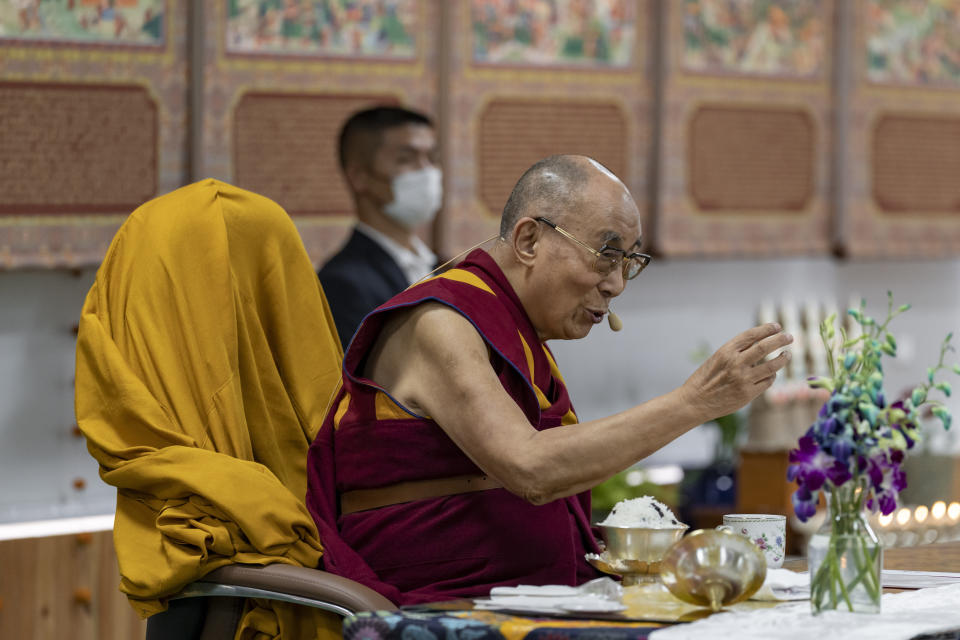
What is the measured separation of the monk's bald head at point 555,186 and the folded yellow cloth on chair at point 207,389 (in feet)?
1.89

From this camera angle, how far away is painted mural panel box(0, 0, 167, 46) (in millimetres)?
4094

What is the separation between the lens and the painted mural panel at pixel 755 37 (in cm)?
542

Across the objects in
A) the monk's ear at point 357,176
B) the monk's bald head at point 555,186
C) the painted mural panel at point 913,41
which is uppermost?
the painted mural panel at point 913,41

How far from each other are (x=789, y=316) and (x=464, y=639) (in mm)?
4116

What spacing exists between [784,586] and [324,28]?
2888 millimetres

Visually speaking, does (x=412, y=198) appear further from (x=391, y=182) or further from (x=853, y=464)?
(x=853, y=464)

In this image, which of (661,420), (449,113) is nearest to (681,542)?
(661,420)

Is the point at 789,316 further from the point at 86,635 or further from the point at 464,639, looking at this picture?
the point at 464,639

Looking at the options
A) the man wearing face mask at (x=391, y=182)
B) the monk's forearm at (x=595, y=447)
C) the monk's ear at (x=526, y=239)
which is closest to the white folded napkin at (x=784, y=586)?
the monk's forearm at (x=595, y=447)

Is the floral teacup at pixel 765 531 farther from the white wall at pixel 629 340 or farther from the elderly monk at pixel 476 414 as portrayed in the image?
the white wall at pixel 629 340

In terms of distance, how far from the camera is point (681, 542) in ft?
6.65

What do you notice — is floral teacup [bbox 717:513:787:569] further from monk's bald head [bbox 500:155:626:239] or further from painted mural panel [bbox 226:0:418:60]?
painted mural panel [bbox 226:0:418:60]

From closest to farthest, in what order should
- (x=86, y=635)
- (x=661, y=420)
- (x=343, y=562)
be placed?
(x=661, y=420)
(x=343, y=562)
(x=86, y=635)

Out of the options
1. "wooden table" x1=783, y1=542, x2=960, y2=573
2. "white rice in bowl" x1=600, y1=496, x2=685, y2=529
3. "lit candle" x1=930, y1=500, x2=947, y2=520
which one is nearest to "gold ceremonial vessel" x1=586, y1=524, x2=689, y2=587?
"white rice in bowl" x1=600, y1=496, x2=685, y2=529
